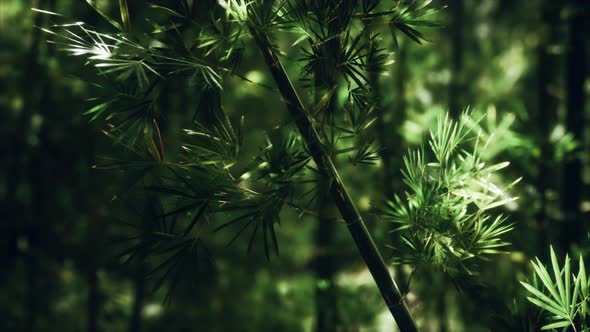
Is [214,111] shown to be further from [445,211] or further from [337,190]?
[445,211]

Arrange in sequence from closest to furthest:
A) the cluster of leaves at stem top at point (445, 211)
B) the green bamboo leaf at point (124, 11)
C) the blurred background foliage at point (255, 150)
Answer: the green bamboo leaf at point (124, 11) → the cluster of leaves at stem top at point (445, 211) → the blurred background foliage at point (255, 150)

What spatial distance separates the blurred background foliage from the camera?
1.87 m

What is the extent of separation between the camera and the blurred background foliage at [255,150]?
73.6 inches

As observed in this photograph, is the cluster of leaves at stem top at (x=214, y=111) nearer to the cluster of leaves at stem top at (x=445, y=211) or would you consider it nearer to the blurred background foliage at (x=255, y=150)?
the cluster of leaves at stem top at (x=445, y=211)

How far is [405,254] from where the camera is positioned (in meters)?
0.91

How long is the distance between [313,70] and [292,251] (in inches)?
119

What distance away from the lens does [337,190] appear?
2.81 feet

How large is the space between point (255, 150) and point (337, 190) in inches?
25.4

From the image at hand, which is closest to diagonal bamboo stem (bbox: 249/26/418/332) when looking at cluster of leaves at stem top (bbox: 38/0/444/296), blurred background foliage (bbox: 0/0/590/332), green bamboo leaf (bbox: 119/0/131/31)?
cluster of leaves at stem top (bbox: 38/0/444/296)

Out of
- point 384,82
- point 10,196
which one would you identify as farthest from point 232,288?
point 384,82

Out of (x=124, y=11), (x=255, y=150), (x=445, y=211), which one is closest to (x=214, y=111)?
(x=124, y=11)

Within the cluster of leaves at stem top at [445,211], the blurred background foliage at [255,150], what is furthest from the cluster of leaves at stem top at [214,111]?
the blurred background foliage at [255,150]

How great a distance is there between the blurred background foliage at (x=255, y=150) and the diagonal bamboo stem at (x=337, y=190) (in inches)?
25.6

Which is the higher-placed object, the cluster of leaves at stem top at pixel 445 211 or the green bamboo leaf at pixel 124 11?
the green bamboo leaf at pixel 124 11
